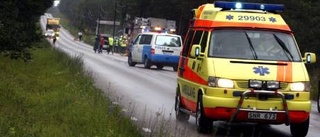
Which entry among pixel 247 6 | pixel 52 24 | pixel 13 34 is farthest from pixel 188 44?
pixel 52 24

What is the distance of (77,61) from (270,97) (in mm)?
13957

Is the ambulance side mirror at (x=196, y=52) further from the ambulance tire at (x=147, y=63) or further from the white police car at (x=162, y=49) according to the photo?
the ambulance tire at (x=147, y=63)

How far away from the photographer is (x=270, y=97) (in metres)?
9.91

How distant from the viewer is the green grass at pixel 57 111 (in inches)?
328

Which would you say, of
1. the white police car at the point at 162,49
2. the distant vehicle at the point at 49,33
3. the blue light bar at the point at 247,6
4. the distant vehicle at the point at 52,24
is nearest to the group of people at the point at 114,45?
the distant vehicle at the point at 49,33

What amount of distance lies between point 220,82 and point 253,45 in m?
1.21

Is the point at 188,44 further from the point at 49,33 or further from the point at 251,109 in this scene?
the point at 49,33

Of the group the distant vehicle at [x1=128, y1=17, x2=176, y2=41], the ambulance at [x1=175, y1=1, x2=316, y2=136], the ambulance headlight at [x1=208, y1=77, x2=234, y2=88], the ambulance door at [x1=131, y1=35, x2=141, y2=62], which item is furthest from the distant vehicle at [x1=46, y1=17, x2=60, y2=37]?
the ambulance headlight at [x1=208, y1=77, x2=234, y2=88]

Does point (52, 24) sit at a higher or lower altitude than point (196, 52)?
lower

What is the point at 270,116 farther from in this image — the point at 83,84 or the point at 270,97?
the point at 83,84

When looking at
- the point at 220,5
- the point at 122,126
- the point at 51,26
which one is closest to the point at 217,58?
the point at 220,5

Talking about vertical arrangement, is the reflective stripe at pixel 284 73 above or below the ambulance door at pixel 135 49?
above

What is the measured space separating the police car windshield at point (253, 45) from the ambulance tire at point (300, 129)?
1.09 meters

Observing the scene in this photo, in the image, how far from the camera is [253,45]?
35.4ft
